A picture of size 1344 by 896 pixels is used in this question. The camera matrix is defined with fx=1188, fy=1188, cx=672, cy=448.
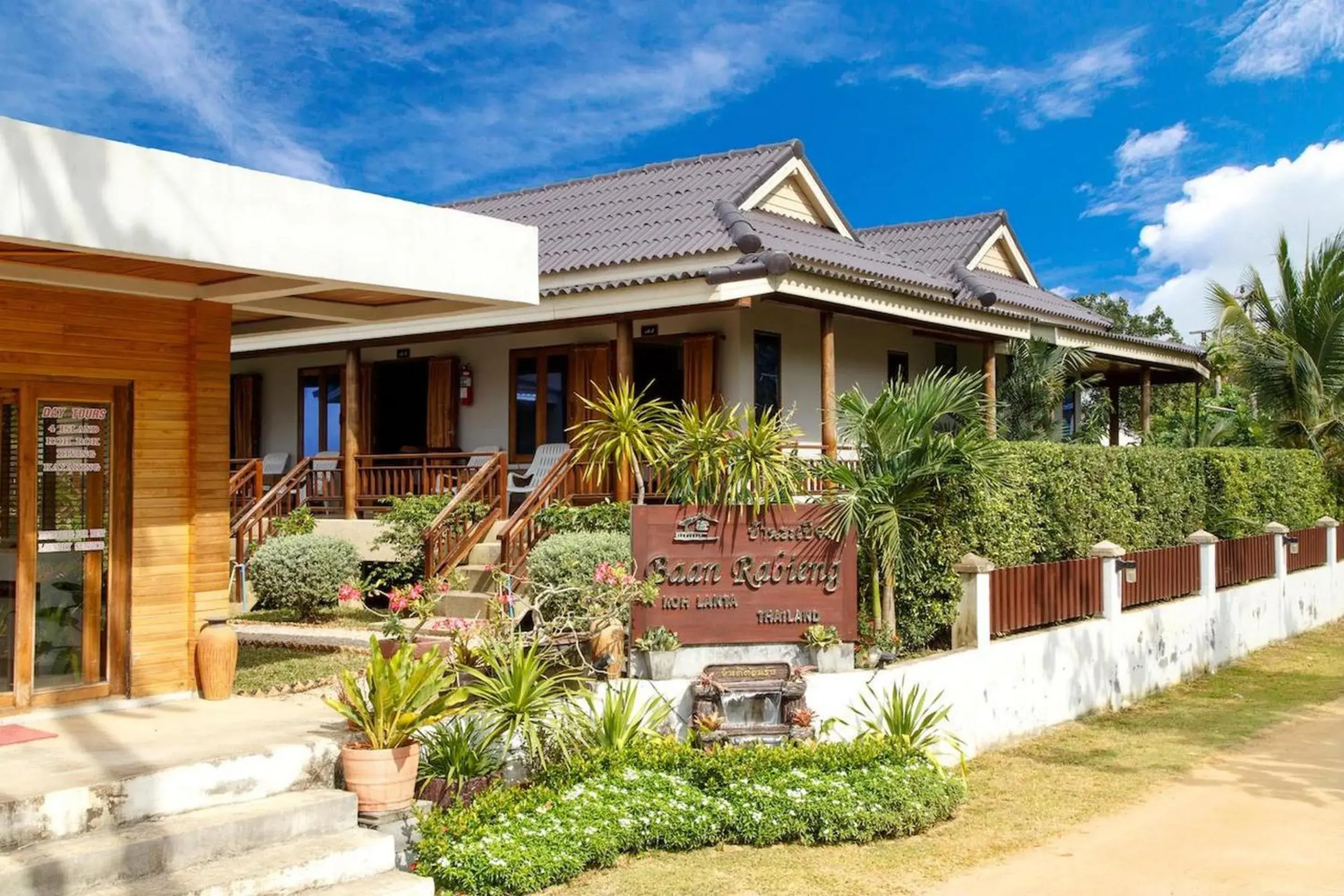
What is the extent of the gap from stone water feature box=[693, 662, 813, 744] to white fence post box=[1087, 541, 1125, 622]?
5644 millimetres

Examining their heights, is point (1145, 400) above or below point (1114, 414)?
above

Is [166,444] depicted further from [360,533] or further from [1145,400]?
[1145,400]

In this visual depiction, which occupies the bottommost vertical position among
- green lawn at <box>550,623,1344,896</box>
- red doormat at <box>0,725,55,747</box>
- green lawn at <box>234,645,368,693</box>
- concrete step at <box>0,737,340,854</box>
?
green lawn at <box>550,623,1344,896</box>

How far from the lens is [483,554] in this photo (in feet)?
45.8

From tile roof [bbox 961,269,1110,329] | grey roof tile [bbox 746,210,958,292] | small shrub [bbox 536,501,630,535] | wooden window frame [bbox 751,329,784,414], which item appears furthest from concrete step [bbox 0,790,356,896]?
tile roof [bbox 961,269,1110,329]

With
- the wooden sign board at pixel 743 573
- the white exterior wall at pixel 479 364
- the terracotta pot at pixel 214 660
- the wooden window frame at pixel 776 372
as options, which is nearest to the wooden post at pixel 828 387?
the wooden window frame at pixel 776 372

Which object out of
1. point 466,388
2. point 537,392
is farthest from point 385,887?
point 466,388

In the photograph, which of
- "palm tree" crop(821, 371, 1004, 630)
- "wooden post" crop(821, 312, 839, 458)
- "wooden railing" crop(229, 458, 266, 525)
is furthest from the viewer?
"wooden railing" crop(229, 458, 266, 525)

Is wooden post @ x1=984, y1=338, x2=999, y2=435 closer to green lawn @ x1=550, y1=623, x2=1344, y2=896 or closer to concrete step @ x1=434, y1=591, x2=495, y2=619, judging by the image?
green lawn @ x1=550, y1=623, x2=1344, y2=896

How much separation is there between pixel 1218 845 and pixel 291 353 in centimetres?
1684

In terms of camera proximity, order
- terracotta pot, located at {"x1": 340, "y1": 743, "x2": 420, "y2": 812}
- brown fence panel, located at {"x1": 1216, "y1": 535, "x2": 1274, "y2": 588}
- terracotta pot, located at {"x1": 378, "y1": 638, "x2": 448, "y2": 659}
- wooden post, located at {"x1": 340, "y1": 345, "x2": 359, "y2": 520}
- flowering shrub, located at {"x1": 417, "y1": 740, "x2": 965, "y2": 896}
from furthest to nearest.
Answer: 1. brown fence panel, located at {"x1": 1216, "y1": 535, "x2": 1274, "y2": 588}
2. wooden post, located at {"x1": 340, "y1": 345, "x2": 359, "y2": 520}
3. terracotta pot, located at {"x1": 378, "y1": 638, "x2": 448, "y2": 659}
4. terracotta pot, located at {"x1": 340, "y1": 743, "x2": 420, "y2": 812}
5. flowering shrub, located at {"x1": 417, "y1": 740, "x2": 965, "y2": 896}

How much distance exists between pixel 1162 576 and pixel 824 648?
7.33 m

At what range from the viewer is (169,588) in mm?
8922

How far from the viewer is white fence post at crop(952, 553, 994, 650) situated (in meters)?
11.1
